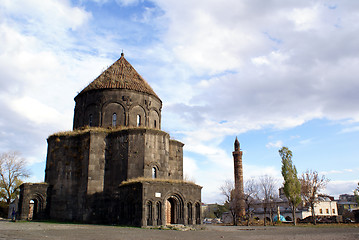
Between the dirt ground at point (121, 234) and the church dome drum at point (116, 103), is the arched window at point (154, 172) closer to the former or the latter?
the church dome drum at point (116, 103)

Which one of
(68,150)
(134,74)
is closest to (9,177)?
(68,150)

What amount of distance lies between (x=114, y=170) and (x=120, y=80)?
8.63 metres

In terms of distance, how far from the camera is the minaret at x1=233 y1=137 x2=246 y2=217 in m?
38.9

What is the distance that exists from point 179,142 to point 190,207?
7546 mm

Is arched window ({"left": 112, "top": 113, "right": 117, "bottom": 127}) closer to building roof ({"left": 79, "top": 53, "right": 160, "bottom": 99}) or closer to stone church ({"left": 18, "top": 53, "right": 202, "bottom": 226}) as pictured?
stone church ({"left": 18, "top": 53, "right": 202, "bottom": 226})

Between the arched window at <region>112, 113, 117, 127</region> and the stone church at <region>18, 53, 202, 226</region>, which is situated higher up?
Result: the arched window at <region>112, 113, 117, 127</region>

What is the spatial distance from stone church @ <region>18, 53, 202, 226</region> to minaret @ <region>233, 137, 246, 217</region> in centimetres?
1472

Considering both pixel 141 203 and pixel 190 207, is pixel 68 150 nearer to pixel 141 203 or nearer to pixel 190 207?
pixel 141 203

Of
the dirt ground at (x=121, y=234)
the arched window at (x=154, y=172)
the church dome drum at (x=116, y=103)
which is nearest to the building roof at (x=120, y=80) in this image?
the church dome drum at (x=116, y=103)

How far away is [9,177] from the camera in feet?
133

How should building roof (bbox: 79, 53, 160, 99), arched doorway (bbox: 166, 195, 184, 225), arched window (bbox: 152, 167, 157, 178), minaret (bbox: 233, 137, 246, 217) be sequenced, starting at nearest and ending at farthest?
arched doorway (bbox: 166, 195, 184, 225), arched window (bbox: 152, 167, 157, 178), building roof (bbox: 79, 53, 160, 99), minaret (bbox: 233, 137, 246, 217)

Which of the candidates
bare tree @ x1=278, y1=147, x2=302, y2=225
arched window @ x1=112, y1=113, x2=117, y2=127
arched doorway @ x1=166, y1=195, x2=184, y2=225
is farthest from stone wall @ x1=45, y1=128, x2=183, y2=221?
bare tree @ x1=278, y1=147, x2=302, y2=225

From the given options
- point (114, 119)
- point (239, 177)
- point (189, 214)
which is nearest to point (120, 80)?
point (114, 119)

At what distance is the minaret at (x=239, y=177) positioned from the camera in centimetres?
3887
